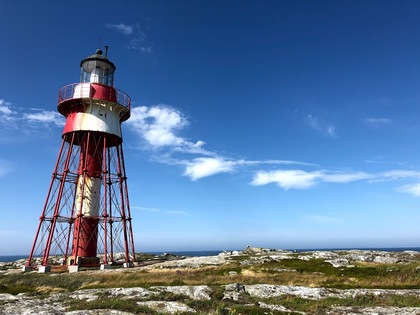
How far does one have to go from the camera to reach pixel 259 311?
51.9 ft

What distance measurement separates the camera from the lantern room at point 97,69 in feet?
159

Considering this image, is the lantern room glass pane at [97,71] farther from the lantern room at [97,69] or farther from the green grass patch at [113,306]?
the green grass patch at [113,306]

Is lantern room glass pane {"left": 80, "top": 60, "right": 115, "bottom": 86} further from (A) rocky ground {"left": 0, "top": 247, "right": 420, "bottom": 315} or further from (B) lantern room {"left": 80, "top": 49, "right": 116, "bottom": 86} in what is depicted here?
(A) rocky ground {"left": 0, "top": 247, "right": 420, "bottom": 315}

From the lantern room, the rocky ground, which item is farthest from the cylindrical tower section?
the rocky ground

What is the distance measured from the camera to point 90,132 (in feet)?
149

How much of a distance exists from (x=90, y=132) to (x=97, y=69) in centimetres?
970

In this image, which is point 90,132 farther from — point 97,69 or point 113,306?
point 113,306

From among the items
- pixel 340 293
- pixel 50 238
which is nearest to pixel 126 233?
pixel 50 238

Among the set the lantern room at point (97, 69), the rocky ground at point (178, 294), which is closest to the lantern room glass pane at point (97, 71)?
the lantern room at point (97, 69)

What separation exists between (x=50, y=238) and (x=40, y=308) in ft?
98.8

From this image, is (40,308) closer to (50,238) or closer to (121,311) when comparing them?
(121,311)

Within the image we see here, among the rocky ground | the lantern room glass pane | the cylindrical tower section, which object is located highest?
the lantern room glass pane

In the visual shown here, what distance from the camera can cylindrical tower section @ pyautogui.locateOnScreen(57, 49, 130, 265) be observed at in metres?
43.9

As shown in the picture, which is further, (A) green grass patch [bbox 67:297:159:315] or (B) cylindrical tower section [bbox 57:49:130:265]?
(B) cylindrical tower section [bbox 57:49:130:265]
